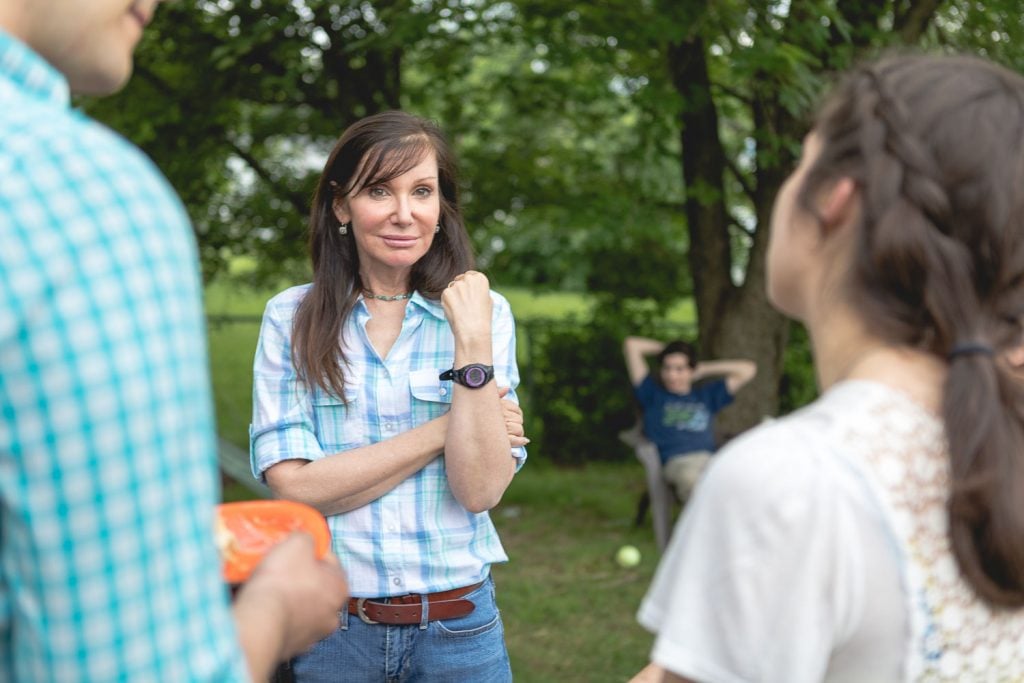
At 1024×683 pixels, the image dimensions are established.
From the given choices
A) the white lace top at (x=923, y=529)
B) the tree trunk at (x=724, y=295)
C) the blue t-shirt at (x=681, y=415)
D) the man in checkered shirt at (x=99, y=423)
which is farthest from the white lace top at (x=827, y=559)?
the tree trunk at (x=724, y=295)

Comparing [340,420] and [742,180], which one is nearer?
[340,420]

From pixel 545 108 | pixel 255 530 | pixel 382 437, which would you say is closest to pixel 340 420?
pixel 382 437

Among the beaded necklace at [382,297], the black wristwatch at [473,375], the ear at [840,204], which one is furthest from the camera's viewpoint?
the beaded necklace at [382,297]

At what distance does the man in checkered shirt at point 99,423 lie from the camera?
2.93 feet

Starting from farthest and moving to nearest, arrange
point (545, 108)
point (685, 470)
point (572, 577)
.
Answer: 1. point (545, 108)
2. point (685, 470)
3. point (572, 577)

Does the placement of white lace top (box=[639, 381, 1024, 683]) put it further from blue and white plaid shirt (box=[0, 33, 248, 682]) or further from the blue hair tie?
blue and white plaid shirt (box=[0, 33, 248, 682])

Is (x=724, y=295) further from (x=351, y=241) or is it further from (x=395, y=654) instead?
(x=395, y=654)

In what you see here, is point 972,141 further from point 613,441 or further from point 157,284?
point 613,441

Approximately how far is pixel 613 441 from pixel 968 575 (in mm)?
10185

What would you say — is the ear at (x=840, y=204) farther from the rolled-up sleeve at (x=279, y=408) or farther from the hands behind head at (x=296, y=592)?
the rolled-up sleeve at (x=279, y=408)

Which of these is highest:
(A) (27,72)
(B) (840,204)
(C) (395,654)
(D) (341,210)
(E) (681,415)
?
(A) (27,72)

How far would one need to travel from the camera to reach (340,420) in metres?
2.29

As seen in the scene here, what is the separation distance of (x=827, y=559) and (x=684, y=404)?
6601mm

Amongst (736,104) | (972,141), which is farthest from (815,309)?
(736,104)
